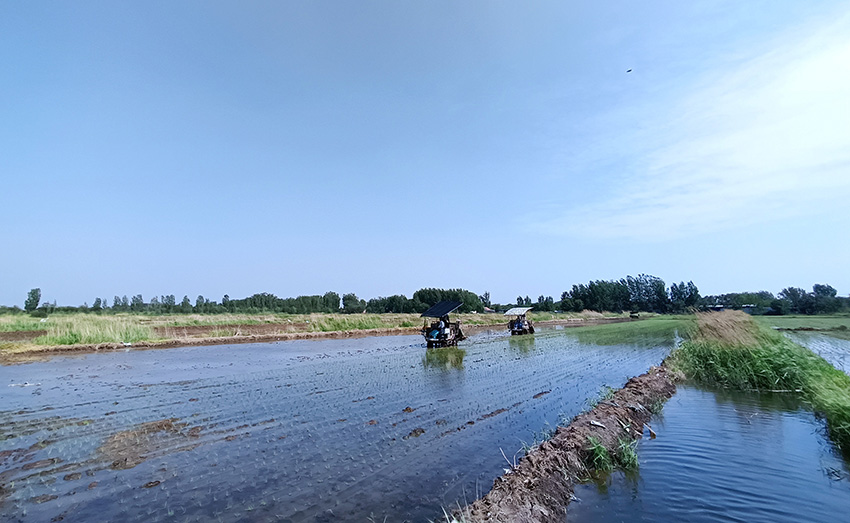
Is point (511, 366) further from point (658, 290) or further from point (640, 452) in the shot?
point (658, 290)

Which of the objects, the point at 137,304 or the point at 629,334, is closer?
the point at 629,334

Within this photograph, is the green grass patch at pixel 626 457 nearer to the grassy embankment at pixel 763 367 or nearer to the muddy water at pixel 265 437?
the muddy water at pixel 265 437

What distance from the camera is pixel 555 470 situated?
5.41 meters

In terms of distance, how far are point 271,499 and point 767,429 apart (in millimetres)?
8804

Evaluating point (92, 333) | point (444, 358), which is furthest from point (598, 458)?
point (92, 333)

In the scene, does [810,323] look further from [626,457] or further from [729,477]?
[626,457]

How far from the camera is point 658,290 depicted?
109m

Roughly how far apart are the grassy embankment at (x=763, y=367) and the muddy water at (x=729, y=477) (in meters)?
0.67

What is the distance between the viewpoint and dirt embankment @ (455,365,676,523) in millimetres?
4199

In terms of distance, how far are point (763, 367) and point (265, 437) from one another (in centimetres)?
1326

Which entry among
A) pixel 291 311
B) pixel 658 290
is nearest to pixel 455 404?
pixel 291 311

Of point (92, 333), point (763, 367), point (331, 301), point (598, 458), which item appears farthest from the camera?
point (331, 301)

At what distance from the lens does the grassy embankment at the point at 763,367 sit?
761 centimetres

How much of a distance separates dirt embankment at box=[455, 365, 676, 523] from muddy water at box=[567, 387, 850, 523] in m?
0.27
